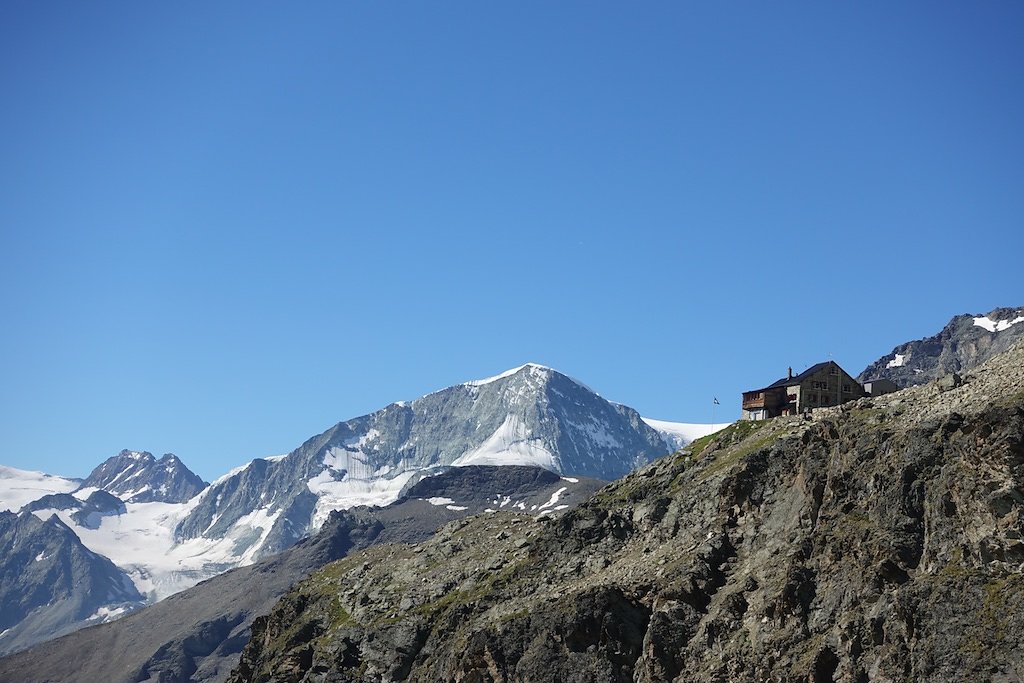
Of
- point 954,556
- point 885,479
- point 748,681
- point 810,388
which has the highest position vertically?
point 810,388

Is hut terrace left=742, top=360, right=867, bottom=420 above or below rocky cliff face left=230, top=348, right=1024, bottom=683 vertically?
above

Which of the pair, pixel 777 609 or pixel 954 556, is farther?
pixel 777 609

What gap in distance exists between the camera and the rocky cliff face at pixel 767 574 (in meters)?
86.3

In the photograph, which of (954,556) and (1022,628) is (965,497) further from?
(1022,628)

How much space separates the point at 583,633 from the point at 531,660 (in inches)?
240

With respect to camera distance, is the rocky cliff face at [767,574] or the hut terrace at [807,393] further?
the hut terrace at [807,393]

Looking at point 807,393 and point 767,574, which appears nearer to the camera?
point 767,574

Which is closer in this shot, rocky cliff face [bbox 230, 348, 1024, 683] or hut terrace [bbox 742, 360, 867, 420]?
rocky cliff face [bbox 230, 348, 1024, 683]

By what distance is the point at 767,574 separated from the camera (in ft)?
336

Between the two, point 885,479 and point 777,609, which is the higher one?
point 885,479

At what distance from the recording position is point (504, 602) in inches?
5167

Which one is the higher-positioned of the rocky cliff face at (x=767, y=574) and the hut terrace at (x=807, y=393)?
the hut terrace at (x=807, y=393)

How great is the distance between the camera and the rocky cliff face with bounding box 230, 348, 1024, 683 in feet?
283

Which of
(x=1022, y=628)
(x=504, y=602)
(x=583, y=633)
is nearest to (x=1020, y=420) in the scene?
(x=1022, y=628)
